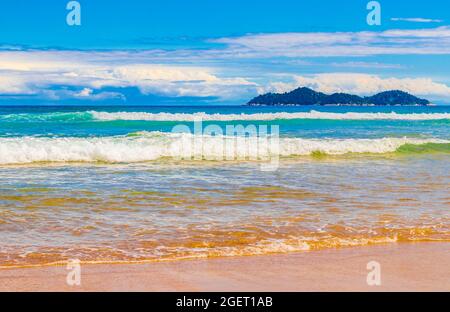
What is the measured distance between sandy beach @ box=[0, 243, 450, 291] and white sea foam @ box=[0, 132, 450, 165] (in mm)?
10565

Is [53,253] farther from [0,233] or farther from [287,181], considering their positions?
[287,181]

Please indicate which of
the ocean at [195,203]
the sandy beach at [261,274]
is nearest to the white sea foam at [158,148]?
the ocean at [195,203]

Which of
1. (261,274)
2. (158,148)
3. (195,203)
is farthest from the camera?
(158,148)

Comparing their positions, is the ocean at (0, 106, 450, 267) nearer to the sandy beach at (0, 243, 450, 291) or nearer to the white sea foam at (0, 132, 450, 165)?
the white sea foam at (0, 132, 450, 165)

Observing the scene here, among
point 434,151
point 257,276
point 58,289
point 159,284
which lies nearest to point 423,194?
point 257,276

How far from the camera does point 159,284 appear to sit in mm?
5547

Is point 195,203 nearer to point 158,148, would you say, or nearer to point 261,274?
point 261,274

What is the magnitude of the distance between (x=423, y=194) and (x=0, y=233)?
722cm

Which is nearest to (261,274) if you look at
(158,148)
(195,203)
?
(195,203)

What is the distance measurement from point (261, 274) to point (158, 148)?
41.5 feet

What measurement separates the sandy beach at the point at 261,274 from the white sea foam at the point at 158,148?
34.7 ft

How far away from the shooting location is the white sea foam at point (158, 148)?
1627 cm

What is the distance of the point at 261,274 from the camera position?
19.4 ft

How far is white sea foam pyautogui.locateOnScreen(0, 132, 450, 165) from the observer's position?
16.3 metres
